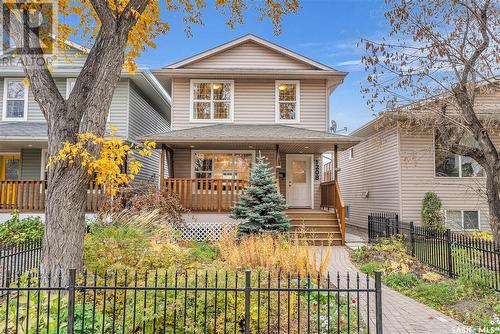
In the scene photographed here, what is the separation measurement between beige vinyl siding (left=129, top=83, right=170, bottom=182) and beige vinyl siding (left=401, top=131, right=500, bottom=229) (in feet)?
38.5

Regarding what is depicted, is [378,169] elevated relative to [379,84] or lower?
lower

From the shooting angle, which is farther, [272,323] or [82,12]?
[82,12]

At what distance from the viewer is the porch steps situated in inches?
490

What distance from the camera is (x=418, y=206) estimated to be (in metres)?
14.7

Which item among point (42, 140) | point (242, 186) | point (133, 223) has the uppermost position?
point (42, 140)

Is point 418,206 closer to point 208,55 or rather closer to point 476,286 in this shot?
point 476,286

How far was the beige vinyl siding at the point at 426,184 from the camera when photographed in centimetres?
1469

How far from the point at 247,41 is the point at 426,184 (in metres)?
10.3

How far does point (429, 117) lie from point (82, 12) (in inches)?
420

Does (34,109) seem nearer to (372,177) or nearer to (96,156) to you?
(96,156)

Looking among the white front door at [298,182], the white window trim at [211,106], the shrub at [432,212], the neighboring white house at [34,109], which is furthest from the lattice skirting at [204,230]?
the shrub at [432,212]

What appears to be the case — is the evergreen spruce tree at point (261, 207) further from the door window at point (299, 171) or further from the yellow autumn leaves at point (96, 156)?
the yellow autumn leaves at point (96, 156)

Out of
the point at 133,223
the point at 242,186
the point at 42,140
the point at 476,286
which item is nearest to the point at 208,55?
the point at 242,186

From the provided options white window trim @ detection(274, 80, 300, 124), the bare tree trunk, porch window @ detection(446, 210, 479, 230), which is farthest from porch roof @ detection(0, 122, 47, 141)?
porch window @ detection(446, 210, 479, 230)
